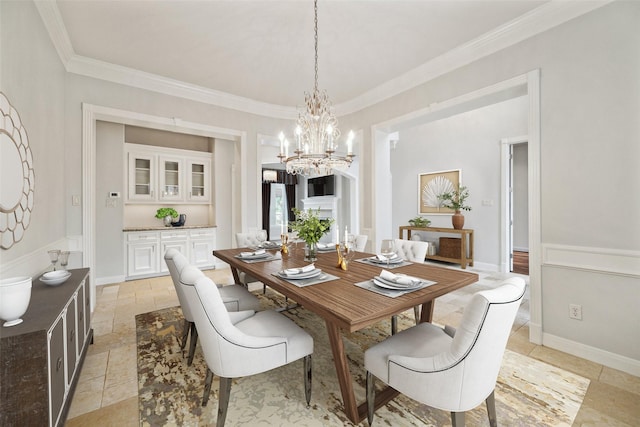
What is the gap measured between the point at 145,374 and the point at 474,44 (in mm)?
4169

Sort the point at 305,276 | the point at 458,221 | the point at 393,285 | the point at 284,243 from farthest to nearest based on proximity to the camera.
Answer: the point at 458,221 < the point at 284,243 < the point at 305,276 < the point at 393,285

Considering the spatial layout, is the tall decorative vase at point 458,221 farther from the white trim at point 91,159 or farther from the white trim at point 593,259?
the white trim at point 91,159

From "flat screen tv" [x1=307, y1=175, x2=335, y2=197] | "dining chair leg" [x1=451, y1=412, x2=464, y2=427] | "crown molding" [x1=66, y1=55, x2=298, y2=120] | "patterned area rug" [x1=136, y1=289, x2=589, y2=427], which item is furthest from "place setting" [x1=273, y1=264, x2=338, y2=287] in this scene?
"flat screen tv" [x1=307, y1=175, x2=335, y2=197]

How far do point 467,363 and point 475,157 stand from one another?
5073 mm

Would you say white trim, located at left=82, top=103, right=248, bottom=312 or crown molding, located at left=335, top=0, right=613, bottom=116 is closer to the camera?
crown molding, located at left=335, top=0, right=613, bottom=116

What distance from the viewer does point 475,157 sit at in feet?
17.4

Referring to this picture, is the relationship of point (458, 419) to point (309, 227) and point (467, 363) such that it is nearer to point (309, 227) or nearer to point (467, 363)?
point (467, 363)

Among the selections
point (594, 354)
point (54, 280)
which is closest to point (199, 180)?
point (54, 280)

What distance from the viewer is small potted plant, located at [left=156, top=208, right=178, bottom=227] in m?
4.93

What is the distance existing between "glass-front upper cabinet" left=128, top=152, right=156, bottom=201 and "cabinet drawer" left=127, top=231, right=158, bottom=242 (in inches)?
23.6

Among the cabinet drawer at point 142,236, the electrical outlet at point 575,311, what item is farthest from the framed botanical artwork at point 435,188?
the cabinet drawer at point 142,236

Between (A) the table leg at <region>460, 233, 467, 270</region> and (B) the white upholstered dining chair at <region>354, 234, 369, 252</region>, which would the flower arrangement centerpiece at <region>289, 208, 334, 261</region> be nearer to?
(B) the white upholstered dining chair at <region>354, 234, 369, 252</region>

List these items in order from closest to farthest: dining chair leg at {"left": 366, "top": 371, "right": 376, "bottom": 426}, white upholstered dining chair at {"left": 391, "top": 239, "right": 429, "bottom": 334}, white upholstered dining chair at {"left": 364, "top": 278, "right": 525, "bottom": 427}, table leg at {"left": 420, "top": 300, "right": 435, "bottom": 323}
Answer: white upholstered dining chair at {"left": 364, "top": 278, "right": 525, "bottom": 427}
dining chair leg at {"left": 366, "top": 371, "right": 376, "bottom": 426}
table leg at {"left": 420, "top": 300, "right": 435, "bottom": 323}
white upholstered dining chair at {"left": 391, "top": 239, "right": 429, "bottom": 334}

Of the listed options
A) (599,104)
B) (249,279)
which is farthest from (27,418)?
(599,104)
